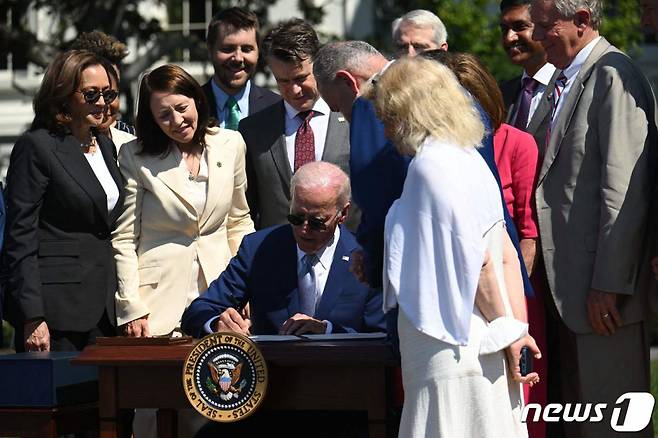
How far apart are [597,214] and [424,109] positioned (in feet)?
4.40

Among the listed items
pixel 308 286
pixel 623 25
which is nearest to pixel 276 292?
pixel 308 286

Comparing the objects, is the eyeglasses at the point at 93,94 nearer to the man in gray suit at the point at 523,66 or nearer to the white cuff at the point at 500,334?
the man in gray suit at the point at 523,66

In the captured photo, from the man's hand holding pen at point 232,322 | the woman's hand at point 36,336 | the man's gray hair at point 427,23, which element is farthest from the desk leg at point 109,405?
the man's gray hair at point 427,23

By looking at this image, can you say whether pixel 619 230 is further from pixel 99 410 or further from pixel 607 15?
pixel 607 15

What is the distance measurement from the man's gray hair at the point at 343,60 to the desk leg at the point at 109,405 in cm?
158

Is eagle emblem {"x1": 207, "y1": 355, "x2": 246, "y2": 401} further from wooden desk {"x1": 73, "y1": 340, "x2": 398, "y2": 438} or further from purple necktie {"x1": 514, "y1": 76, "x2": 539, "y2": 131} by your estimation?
purple necktie {"x1": 514, "y1": 76, "x2": 539, "y2": 131}

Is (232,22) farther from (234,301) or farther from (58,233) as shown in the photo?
(234,301)

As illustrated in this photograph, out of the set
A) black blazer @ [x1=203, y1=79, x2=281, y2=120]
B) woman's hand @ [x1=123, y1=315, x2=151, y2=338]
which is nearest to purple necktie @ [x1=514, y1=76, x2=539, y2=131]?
black blazer @ [x1=203, y1=79, x2=281, y2=120]

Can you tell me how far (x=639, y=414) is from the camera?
5.72 m

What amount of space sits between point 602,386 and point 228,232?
1924 mm

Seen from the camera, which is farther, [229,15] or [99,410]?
[229,15]

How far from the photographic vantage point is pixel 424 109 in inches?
183

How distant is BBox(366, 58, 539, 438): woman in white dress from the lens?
4.53m

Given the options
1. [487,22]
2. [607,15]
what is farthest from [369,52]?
[607,15]
